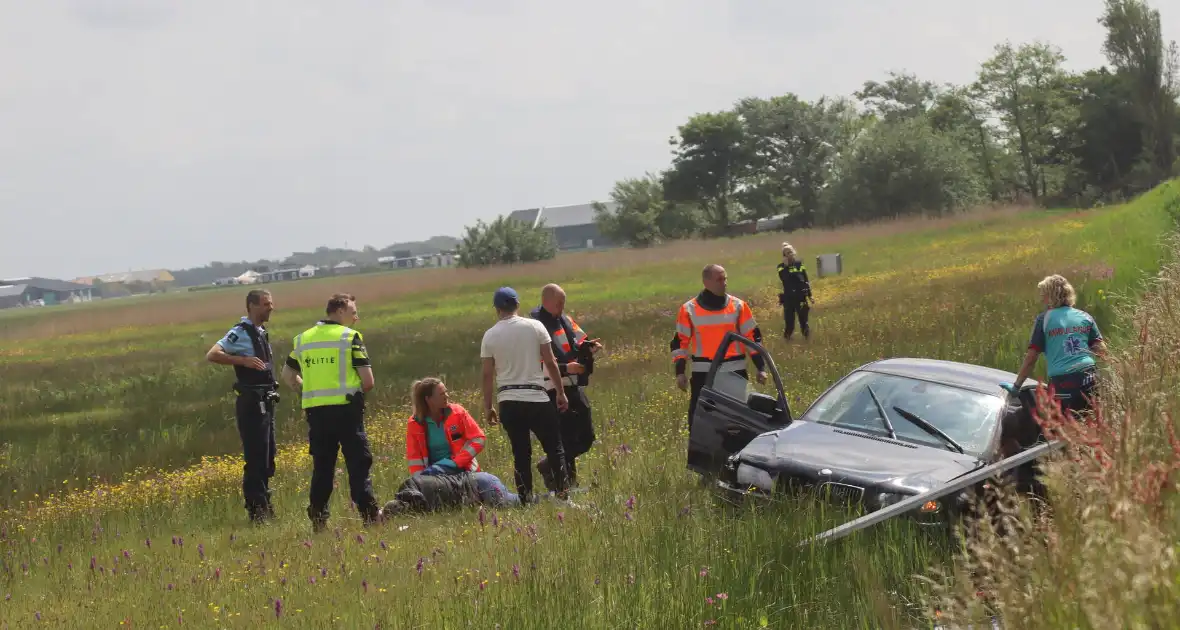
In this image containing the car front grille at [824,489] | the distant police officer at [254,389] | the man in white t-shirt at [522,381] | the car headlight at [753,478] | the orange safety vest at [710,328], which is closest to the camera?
the car front grille at [824,489]

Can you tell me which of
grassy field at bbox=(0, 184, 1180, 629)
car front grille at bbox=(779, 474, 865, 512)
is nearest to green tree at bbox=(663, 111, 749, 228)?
grassy field at bbox=(0, 184, 1180, 629)

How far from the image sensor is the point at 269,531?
10.1 m

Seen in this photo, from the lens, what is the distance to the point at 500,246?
298 feet

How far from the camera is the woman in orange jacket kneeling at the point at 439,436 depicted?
33.1 feet

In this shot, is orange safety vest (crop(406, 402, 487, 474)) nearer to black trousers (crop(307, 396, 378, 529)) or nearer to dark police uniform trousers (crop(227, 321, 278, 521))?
black trousers (crop(307, 396, 378, 529))

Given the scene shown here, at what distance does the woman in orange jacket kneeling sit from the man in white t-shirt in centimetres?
48

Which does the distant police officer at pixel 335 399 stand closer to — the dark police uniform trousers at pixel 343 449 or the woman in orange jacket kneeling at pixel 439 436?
the dark police uniform trousers at pixel 343 449

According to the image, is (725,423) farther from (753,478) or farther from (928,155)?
(928,155)

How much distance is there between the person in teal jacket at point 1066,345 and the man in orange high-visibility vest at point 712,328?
2.23m

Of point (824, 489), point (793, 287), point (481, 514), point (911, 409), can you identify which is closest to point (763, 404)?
point (911, 409)

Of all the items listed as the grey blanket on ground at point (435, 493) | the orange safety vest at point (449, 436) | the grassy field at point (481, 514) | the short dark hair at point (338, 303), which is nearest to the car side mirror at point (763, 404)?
the grassy field at point (481, 514)

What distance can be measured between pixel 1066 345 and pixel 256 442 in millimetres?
6572

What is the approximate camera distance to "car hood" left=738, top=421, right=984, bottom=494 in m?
7.26

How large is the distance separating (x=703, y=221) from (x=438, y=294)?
182 feet
